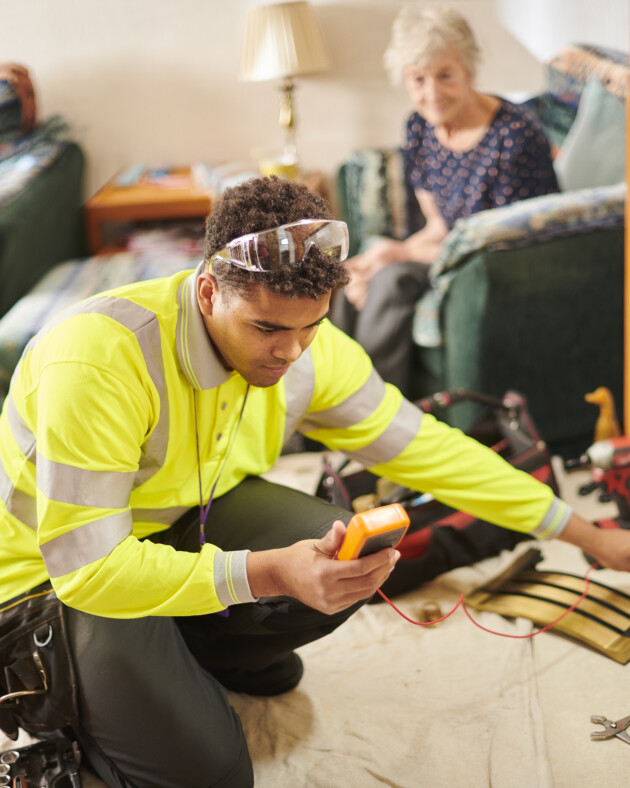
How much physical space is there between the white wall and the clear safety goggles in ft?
7.60

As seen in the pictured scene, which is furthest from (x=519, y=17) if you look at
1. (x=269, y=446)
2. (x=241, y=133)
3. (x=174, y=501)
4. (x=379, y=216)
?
(x=174, y=501)

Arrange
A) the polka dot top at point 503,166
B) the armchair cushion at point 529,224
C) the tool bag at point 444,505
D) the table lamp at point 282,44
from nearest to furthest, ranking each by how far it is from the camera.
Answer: the tool bag at point 444,505 < the armchair cushion at point 529,224 < the polka dot top at point 503,166 < the table lamp at point 282,44

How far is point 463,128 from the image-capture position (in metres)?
2.37

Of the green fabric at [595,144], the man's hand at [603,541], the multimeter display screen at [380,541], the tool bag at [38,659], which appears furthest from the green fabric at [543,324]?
the tool bag at [38,659]

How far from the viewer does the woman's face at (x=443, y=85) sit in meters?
2.29

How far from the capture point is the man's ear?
1.10 metres

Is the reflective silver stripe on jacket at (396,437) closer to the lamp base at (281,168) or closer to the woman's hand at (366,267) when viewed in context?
the woman's hand at (366,267)

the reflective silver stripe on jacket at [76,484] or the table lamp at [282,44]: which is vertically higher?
the table lamp at [282,44]

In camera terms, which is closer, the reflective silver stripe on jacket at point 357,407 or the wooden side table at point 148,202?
the reflective silver stripe on jacket at point 357,407

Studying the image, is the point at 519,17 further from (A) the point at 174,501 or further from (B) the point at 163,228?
(A) the point at 174,501

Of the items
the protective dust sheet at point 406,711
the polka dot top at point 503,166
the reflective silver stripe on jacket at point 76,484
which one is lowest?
the protective dust sheet at point 406,711

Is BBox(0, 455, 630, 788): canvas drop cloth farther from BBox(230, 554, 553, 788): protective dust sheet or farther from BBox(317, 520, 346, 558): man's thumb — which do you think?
BBox(317, 520, 346, 558): man's thumb

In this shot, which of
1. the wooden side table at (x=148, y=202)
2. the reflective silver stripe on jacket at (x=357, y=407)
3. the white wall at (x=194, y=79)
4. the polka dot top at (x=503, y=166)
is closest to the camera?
the reflective silver stripe on jacket at (x=357, y=407)

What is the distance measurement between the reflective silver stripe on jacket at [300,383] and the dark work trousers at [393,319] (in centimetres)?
91
